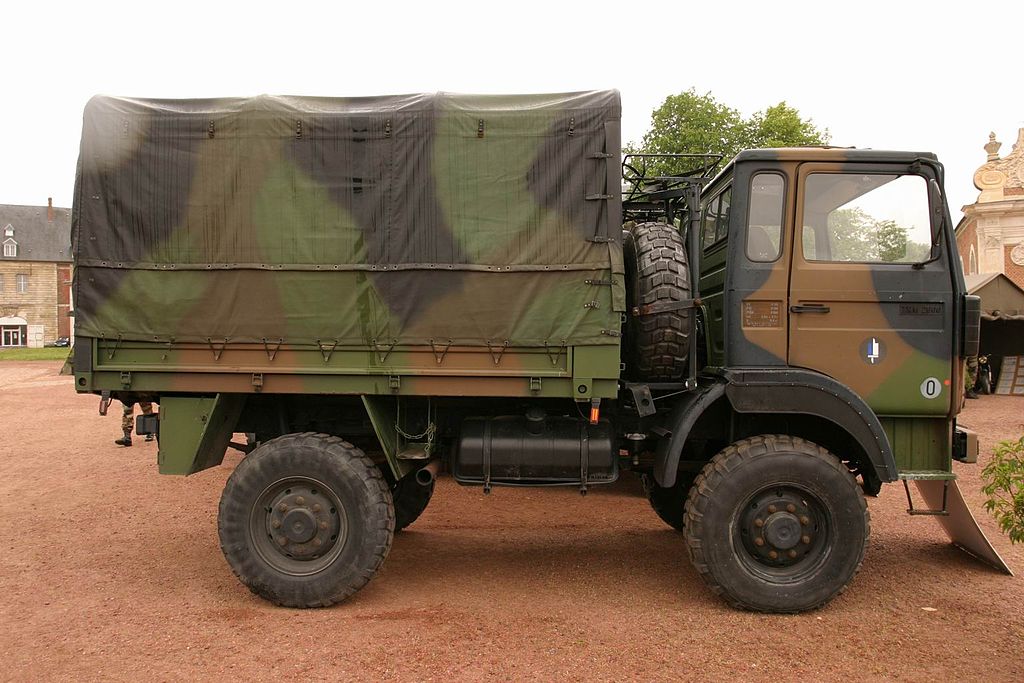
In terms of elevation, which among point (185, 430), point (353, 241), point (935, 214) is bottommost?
point (185, 430)

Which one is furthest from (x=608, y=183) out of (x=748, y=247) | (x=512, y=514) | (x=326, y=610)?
(x=512, y=514)

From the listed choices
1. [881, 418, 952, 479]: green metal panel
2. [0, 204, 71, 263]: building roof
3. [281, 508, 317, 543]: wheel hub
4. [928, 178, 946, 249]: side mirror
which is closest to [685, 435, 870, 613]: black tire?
[881, 418, 952, 479]: green metal panel

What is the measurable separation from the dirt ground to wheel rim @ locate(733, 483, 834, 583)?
1.06ft

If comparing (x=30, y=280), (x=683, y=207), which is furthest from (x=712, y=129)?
(x=30, y=280)

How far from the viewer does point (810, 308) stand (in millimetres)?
4906

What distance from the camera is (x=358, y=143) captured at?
16.1 feet

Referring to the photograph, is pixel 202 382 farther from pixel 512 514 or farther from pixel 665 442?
pixel 512 514

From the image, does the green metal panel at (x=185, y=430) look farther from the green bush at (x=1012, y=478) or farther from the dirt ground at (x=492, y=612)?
the green bush at (x=1012, y=478)

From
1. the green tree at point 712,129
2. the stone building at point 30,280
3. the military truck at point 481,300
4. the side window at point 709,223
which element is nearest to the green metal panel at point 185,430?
the military truck at point 481,300

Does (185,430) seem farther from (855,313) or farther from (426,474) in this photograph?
(855,313)

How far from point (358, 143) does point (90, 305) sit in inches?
81.8

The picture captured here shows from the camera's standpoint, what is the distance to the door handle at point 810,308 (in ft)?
16.1

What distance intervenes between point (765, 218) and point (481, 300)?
1993 mm

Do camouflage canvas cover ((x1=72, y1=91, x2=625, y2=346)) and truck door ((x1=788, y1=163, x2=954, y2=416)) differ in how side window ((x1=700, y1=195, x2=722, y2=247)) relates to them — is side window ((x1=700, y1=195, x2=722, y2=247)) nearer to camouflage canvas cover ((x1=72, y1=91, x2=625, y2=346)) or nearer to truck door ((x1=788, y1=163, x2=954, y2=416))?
truck door ((x1=788, y1=163, x2=954, y2=416))
